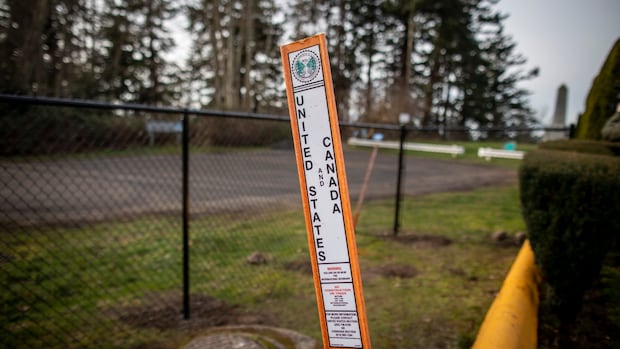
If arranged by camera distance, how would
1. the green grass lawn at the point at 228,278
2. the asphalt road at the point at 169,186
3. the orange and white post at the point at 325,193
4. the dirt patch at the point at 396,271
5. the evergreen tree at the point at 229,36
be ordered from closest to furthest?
the orange and white post at the point at 325,193, the green grass lawn at the point at 228,278, the dirt patch at the point at 396,271, the asphalt road at the point at 169,186, the evergreen tree at the point at 229,36

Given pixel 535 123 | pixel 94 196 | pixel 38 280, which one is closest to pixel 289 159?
pixel 94 196

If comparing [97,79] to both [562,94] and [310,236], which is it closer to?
[310,236]

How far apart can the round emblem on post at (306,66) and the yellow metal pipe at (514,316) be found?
1.69 metres

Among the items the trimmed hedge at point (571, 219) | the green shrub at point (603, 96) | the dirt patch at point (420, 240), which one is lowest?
the dirt patch at point (420, 240)

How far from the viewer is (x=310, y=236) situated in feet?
4.80

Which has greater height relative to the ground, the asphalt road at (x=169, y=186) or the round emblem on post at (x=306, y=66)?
the round emblem on post at (x=306, y=66)

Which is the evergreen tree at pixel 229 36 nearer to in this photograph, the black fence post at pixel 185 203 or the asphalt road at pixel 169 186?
the asphalt road at pixel 169 186

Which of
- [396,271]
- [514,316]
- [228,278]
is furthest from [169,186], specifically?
[514,316]

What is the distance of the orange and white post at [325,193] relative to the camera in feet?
4.51

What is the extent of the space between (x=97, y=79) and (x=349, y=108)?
16.9 m

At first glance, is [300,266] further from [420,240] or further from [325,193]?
[325,193]

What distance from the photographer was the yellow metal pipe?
1.98 metres

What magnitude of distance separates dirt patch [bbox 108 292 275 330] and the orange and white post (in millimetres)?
1798

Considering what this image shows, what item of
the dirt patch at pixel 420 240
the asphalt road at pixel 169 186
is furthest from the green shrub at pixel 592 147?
the asphalt road at pixel 169 186
